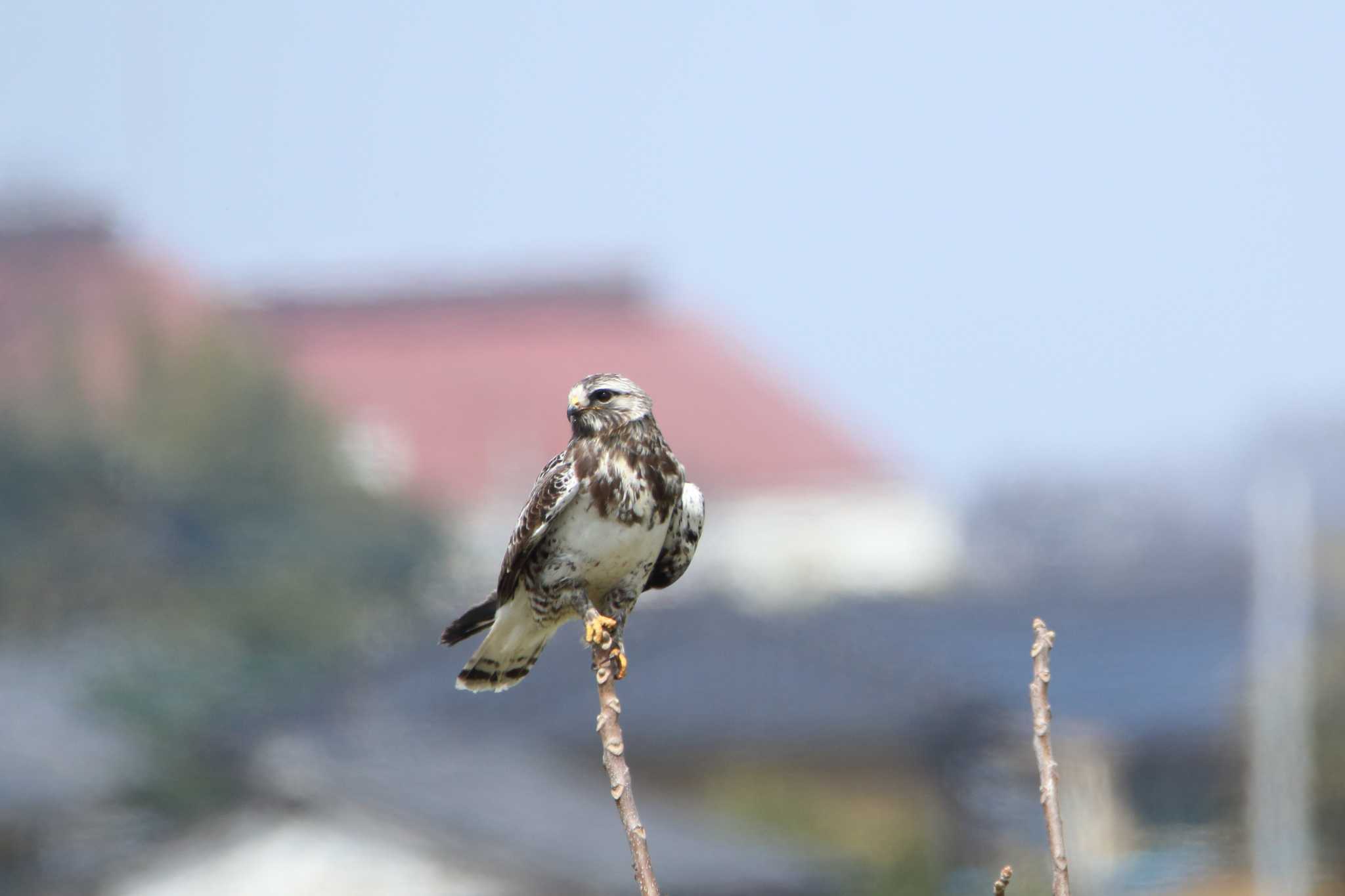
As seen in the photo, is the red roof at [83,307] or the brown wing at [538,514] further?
the red roof at [83,307]

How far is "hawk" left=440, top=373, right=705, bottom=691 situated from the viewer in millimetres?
4766

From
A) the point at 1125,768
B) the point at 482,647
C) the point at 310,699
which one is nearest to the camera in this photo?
the point at 482,647

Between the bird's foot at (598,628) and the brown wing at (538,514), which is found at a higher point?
the brown wing at (538,514)

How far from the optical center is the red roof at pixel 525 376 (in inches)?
3115

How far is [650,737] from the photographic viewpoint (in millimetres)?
23797

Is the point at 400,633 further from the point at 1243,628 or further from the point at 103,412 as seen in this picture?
the point at 103,412

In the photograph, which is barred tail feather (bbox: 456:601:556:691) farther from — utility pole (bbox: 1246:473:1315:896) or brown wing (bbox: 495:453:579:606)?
utility pole (bbox: 1246:473:1315:896)

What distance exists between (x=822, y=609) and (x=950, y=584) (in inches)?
500

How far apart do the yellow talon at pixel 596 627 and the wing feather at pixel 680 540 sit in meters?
0.16

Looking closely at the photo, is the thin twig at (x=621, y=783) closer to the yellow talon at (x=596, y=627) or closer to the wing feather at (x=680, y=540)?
the yellow talon at (x=596, y=627)

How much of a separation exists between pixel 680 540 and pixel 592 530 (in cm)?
20

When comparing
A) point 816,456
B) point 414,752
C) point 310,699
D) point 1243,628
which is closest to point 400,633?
point 310,699

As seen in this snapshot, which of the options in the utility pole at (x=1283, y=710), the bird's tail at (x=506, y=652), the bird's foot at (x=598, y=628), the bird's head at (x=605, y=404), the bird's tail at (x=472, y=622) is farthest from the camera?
the utility pole at (x=1283, y=710)

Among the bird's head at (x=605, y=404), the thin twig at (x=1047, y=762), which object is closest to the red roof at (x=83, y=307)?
the bird's head at (x=605, y=404)
